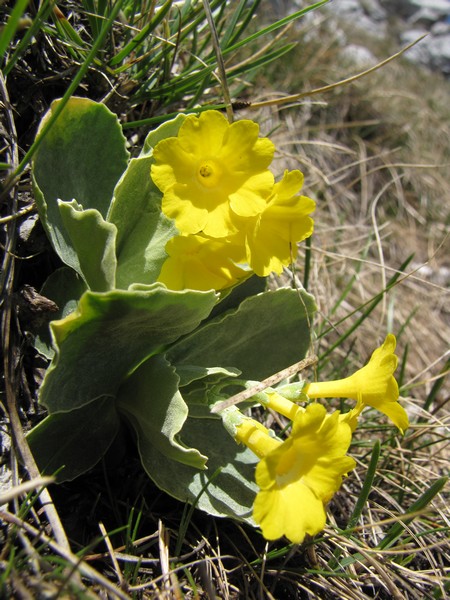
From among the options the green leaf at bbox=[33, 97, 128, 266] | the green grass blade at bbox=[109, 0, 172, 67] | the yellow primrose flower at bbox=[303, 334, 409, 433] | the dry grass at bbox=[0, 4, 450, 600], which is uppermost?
the green grass blade at bbox=[109, 0, 172, 67]

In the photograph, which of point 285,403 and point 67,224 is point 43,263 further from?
point 285,403

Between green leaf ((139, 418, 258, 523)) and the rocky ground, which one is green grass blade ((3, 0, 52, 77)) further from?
the rocky ground

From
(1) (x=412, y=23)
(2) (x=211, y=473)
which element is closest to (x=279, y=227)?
(2) (x=211, y=473)

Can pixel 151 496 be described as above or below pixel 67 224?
below

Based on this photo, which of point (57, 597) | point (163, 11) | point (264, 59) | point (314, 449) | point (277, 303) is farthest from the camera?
point (264, 59)

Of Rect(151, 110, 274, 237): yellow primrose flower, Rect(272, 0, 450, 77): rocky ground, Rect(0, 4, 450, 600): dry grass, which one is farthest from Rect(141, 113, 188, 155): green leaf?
Rect(272, 0, 450, 77): rocky ground

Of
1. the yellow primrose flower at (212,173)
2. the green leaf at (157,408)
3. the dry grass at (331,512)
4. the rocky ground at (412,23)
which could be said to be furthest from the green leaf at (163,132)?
the rocky ground at (412,23)

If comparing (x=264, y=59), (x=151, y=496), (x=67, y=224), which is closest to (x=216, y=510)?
(x=151, y=496)
